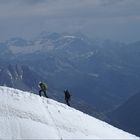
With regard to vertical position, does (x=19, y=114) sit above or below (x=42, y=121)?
above

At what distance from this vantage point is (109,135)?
4356 centimetres

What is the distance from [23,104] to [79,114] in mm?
6954

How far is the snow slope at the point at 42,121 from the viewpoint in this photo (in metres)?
40.0

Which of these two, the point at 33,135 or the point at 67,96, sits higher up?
the point at 33,135

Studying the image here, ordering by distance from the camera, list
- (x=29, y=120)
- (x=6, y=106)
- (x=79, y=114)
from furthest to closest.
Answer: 1. (x=79, y=114)
2. (x=6, y=106)
3. (x=29, y=120)

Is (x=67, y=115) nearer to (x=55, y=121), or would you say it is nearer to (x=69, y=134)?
(x=55, y=121)

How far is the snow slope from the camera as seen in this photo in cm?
4000

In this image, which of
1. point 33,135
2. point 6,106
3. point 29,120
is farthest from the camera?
point 6,106

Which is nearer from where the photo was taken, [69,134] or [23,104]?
[69,134]

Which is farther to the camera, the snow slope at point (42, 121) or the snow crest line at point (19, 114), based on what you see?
the snow crest line at point (19, 114)

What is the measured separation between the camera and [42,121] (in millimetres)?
42875

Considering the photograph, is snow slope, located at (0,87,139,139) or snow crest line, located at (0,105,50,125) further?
snow crest line, located at (0,105,50,125)

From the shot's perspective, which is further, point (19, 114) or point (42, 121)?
point (19, 114)

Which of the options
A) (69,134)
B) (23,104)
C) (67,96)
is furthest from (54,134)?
(67,96)
